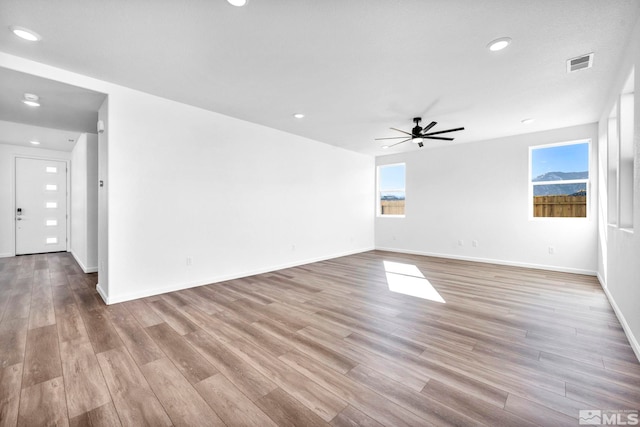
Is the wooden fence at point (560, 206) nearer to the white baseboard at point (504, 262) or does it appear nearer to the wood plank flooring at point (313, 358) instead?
the white baseboard at point (504, 262)

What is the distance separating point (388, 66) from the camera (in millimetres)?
2812

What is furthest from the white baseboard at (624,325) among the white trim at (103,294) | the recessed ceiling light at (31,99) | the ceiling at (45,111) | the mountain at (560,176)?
the recessed ceiling light at (31,99)

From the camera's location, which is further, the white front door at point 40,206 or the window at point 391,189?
the window at point 391,189

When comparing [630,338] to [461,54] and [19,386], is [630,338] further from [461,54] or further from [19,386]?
[19,386]

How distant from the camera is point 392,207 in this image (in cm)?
745

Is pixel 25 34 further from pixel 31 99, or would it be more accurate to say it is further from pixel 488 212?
pixel 488 212

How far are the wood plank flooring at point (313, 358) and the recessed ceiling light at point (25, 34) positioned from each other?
2623mm

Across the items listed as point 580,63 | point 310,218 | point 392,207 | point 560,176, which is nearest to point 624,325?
point 580,63

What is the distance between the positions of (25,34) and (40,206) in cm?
623

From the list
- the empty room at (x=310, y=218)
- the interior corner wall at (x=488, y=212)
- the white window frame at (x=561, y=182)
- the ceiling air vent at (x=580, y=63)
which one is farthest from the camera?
the interior corner wall at (x=488, y=212)

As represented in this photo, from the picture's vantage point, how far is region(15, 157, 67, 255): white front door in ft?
20.7

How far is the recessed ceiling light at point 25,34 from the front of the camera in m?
2.23

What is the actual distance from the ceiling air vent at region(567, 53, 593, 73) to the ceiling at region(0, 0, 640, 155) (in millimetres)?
68

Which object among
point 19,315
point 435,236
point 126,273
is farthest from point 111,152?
point 435,236
